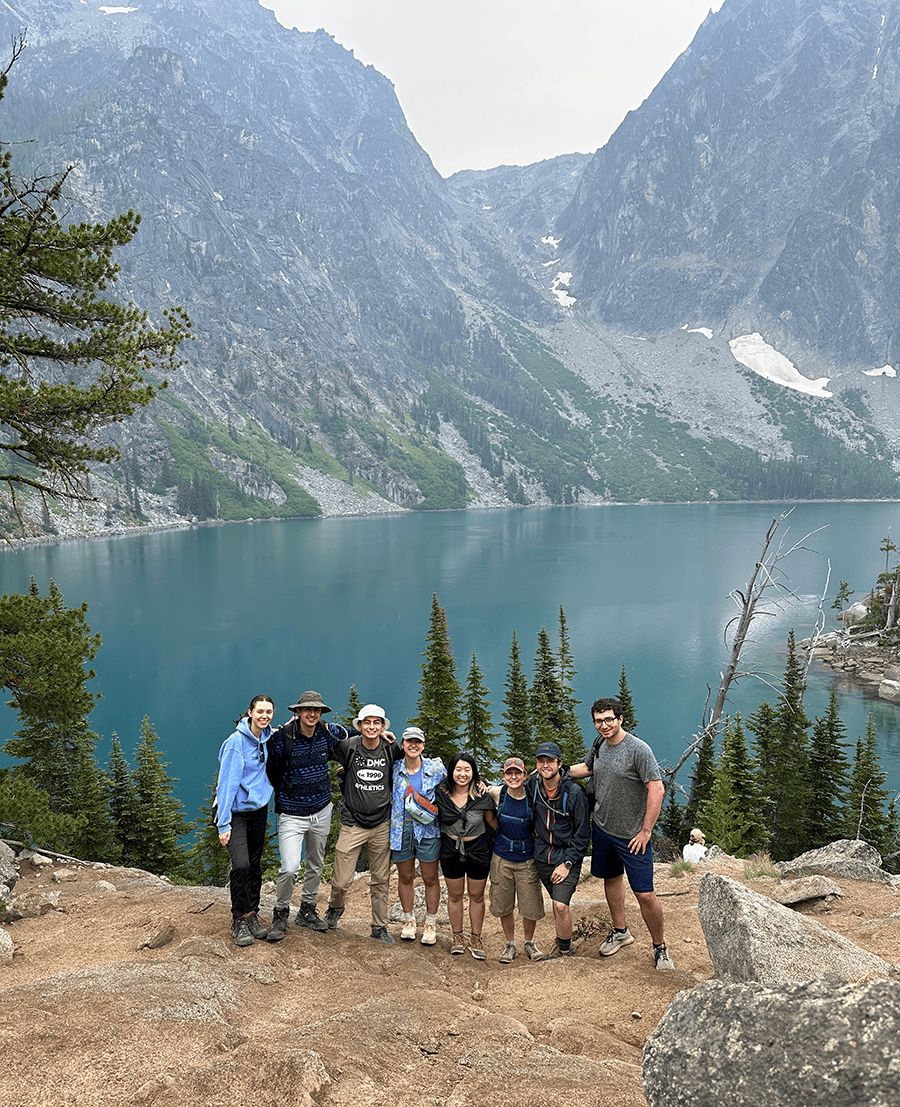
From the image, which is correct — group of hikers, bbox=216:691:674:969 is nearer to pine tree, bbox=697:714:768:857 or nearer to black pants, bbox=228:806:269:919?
black pants, bbox=228:806:269:919

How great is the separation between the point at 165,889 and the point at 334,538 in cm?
15308

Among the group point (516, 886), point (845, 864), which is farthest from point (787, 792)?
point (516, 886)

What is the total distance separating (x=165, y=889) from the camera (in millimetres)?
11398

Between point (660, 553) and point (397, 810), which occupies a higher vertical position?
point (397, 810)

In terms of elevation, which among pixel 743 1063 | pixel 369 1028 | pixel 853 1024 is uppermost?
pixel 853 1024

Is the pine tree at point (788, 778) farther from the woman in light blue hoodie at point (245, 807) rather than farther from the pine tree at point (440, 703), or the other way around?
the woman in light blue hoodie at point (245, 807)

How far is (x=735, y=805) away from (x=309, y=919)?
2355 centimetres

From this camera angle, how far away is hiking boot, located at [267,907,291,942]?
26.5 feet

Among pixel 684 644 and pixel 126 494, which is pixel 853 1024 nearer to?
pixel 684 644

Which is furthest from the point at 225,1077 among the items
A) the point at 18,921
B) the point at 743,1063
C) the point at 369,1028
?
the point at 18,921

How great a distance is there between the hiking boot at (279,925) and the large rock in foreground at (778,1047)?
5872 millimetres

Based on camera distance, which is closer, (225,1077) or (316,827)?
(225,1077)

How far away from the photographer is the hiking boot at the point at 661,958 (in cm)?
746

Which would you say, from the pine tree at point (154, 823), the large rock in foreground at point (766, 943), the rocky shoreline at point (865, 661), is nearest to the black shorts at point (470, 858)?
the large rock in foreground at point (766, 943)
